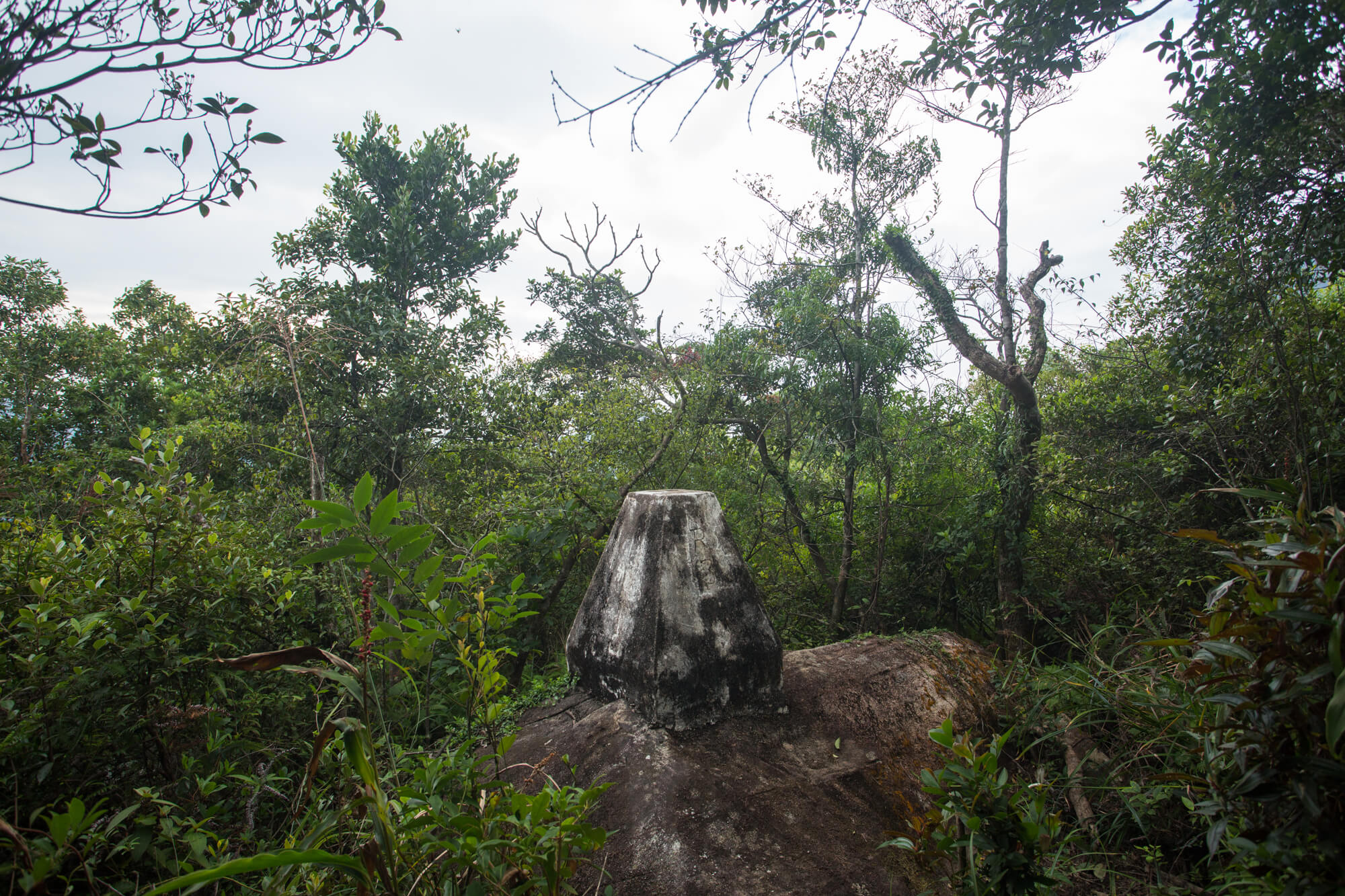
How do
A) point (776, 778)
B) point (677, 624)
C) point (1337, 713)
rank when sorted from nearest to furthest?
point (1337, 713) < point (776, 778) < point (677, 624)

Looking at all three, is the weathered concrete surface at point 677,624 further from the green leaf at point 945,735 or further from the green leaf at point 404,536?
the green leaf at point 404,536

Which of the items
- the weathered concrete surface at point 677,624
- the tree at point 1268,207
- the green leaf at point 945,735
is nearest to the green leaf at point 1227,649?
the green leaf at point 945,735

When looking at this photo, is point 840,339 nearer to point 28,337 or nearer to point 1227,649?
point 1227,649

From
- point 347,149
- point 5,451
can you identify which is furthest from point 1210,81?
point 5,451

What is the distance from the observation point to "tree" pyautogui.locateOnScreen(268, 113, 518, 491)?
8086 mm

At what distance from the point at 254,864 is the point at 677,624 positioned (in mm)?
2239

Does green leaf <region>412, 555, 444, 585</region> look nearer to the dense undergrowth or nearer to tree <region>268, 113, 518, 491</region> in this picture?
the dense undergrowth

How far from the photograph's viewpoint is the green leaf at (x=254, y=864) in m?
0.75

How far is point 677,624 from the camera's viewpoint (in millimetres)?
2953

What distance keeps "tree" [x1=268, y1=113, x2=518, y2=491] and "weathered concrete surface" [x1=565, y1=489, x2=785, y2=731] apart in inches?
190

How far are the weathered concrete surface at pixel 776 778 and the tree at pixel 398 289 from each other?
5.38 meters

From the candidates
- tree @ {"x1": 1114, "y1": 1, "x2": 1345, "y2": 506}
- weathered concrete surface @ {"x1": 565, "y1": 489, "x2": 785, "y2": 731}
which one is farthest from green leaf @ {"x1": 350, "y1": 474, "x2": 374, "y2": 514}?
tree @ {"x1": 1114, "y1": 1, "x2": 1345, "y2": 506}

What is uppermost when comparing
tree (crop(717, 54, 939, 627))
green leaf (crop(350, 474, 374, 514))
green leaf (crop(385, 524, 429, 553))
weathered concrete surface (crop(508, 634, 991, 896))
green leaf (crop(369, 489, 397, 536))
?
tree (crop(717, 54, 939, 627))

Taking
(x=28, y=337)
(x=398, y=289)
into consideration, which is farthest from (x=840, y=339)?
(x=28, y=337)
